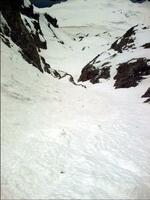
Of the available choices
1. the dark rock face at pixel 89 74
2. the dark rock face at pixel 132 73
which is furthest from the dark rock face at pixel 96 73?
the dark rock face at pixel 132 73

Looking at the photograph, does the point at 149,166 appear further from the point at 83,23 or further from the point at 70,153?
the point at 83,23

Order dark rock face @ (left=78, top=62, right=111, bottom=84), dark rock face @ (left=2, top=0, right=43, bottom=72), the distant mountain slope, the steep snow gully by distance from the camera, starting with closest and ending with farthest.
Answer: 1. the steep snow gully
2. dark rock face @ (left=2, top=0, right=43, bottom=72)
3. the distant mountain slope
4. dark rock face @ (left=78, top=62, right=111, bottom=84)

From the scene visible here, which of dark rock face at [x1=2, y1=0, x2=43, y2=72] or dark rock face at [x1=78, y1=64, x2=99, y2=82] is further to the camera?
dark rock face at [x1=78, y1=64, x2=99, y2=82]

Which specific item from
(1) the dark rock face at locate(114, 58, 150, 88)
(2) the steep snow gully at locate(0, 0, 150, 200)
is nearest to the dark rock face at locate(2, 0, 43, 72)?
(2) the steep snow gully at locate(0, 0, 150, 200)

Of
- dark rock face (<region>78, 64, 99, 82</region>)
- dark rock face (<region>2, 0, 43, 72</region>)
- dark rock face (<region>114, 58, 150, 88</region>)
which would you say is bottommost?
dark rock face (<region>78, 64, 99, 82</region>)

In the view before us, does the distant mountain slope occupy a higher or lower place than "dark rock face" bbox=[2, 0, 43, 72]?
lower

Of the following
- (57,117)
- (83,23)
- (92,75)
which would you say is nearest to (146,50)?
(92,75)

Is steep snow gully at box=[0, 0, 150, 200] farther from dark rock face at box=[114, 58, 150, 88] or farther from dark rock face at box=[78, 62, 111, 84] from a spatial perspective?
dark rock face at box=[78, 62, 111, 84]

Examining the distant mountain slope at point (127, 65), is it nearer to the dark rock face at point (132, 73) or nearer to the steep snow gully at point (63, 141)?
the dark rock face at point (132, 73)
